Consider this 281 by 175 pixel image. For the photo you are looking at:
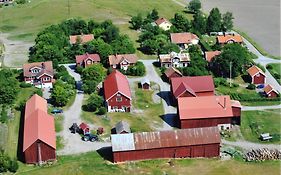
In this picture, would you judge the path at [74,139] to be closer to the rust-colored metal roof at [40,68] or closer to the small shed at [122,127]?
the small shed at [122,127]

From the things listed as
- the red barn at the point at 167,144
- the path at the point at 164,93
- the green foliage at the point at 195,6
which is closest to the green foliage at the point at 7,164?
the red barn at the point at 167,144

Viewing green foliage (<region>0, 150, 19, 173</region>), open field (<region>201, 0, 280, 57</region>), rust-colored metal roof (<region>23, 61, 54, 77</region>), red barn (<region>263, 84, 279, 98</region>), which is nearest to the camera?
green foliage (<region>0, 150, 19, 173</region>)

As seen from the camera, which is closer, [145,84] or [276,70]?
[145,84]

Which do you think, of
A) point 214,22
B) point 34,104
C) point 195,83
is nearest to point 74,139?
point 34,104

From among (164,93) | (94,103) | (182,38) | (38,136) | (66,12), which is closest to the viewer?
(38,136)

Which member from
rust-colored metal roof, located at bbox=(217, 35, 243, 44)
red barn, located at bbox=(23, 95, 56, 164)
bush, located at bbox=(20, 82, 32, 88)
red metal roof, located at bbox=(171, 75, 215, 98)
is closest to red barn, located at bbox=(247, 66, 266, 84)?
red metal roof, located at bbox=(171, 75, 215, 98)

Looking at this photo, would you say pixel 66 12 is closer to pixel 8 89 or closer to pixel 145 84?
pixel 145 84

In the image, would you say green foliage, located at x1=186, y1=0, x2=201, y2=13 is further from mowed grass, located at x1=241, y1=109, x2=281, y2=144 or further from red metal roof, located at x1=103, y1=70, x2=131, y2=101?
mowed grass, located at x1=241, y1=109, x2=281, y2=144
